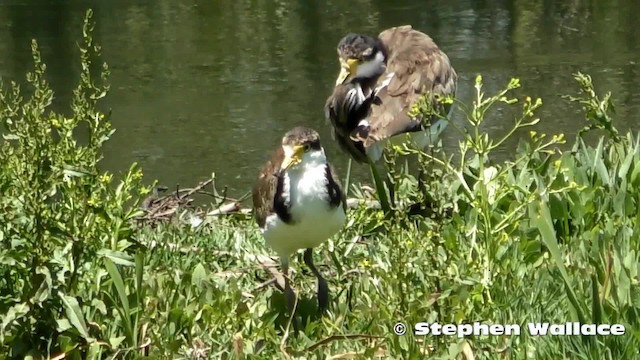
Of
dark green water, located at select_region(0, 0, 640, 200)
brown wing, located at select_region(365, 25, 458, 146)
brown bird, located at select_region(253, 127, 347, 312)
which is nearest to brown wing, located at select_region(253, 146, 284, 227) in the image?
brown bird, located at select_region(253, 127, 347, 312)

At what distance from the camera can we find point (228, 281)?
4.92 metres

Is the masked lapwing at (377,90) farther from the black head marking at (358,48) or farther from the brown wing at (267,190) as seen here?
the brown wing at (267,190)

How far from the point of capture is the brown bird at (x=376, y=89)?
21.4 ft

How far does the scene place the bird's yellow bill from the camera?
4.45 m

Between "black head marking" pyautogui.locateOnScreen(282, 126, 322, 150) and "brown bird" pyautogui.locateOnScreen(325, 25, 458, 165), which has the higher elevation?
"black head marking" pyautogui.locateOnScreen(282, 126, 322, 150)

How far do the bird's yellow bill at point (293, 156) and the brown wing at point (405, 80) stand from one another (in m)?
1.92

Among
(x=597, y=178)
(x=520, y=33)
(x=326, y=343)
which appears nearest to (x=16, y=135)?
(x=326, y=343)

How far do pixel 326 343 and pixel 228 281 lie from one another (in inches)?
36.8

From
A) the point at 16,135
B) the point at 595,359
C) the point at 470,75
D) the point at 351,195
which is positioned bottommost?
the point at 470,75

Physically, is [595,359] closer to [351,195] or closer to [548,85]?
[351,195]

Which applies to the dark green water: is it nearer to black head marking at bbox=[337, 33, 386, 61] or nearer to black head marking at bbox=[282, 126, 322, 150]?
black head marking at bbox=[337, 33, 386, 61]

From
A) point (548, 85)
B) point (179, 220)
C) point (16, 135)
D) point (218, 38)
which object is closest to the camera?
point (16, 135)

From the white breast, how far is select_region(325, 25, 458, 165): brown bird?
1.96 metres

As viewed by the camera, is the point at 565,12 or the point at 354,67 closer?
the point at 354,67
